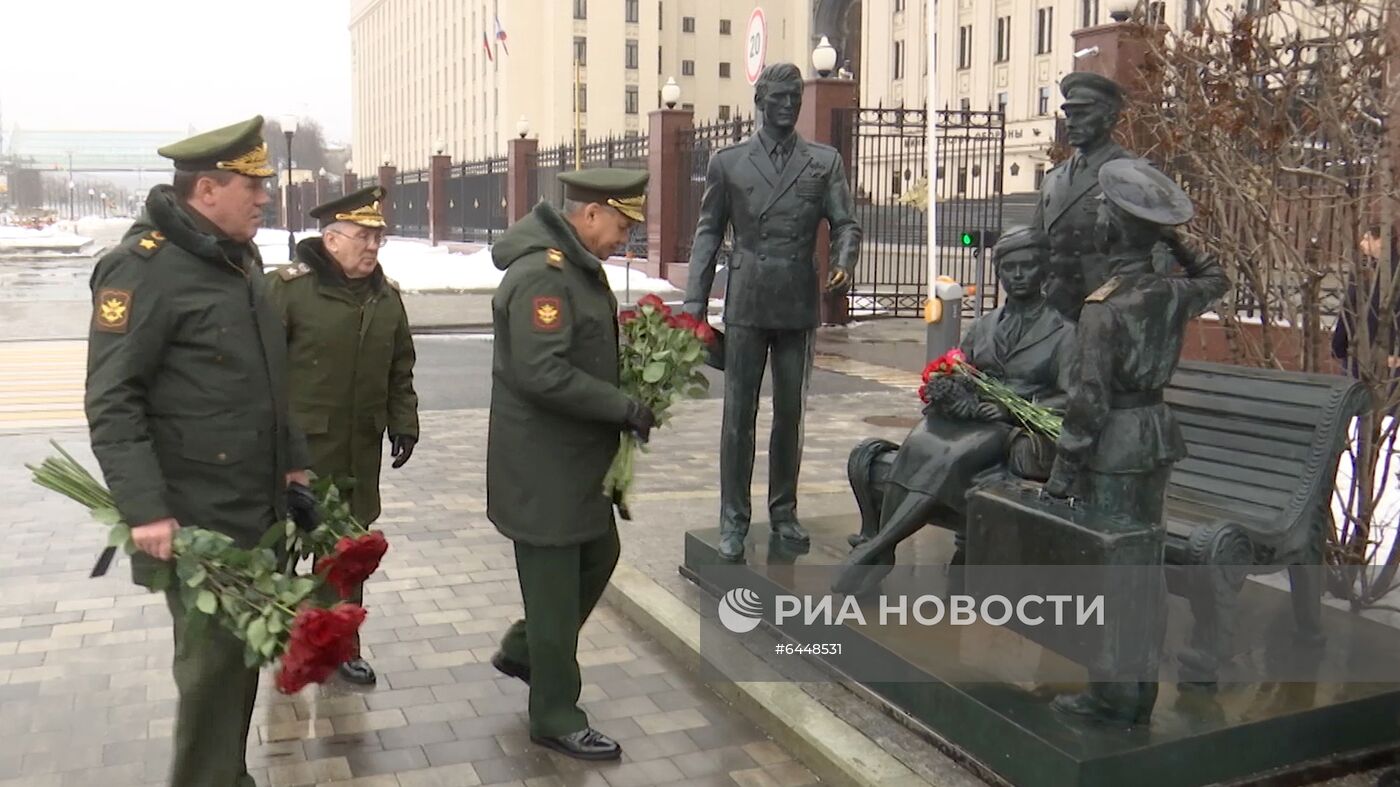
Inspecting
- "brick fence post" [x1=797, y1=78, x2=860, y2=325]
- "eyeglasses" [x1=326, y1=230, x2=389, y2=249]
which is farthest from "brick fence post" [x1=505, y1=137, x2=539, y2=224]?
"eyeglasses" [x1=326, y1=230, x2=389, y2=249]

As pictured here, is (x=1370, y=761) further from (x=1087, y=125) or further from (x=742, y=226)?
(x=742, y=226)

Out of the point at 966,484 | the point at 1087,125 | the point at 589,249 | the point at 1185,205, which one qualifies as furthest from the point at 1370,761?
the point at 589,249

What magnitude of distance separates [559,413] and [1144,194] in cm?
186

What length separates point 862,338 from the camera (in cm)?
1722

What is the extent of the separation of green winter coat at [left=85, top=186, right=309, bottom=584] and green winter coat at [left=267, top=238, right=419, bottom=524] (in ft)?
3.95

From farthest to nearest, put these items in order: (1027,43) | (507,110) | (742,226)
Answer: (507,110)
(1027,43)
(742,226)

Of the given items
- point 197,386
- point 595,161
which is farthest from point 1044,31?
point 197,386

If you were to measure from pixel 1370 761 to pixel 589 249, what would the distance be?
9.72 ft

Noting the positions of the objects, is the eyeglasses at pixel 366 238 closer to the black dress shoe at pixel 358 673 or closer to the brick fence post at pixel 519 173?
the black dress shoe at pixel 358 673

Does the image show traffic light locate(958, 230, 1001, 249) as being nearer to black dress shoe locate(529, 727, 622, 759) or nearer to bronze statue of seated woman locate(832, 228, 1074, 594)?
bronze statue of seated woman locate(832, 228, 1074, 594)

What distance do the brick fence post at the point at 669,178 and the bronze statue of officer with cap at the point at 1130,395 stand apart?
1864 centimetres

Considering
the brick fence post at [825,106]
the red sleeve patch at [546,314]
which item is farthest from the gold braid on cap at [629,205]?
the brick fence post at [825,106]

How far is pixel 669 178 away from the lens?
22719 millimetres

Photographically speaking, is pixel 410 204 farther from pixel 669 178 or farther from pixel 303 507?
pixel 303 507
